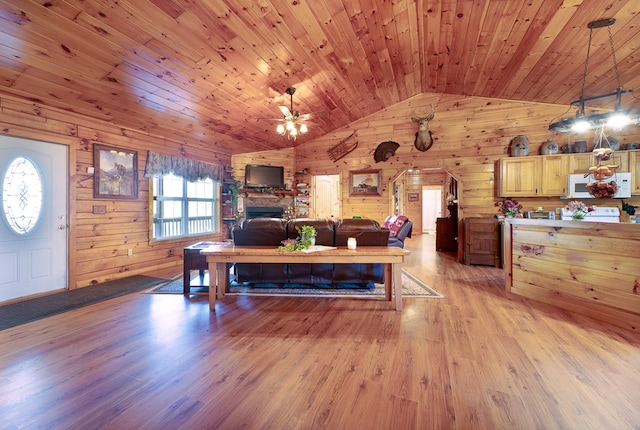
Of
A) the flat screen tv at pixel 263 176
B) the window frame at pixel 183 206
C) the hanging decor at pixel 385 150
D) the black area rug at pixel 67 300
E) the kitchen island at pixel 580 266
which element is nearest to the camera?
the kitchen island at pixel 580 266

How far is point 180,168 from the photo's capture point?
17.8 feet

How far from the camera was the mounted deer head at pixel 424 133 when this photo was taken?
6.22 metres

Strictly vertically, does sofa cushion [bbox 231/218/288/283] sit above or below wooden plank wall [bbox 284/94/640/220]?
below

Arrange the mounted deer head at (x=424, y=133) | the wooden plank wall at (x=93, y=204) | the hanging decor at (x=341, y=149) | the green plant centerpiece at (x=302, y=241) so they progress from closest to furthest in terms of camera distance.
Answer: the green plant centerpiece at (x=302, y=241), the wooden plank wall at (x=93, y=204), the mounted deer head at (x=424, y=133), the hanging decor at (x=341, y=149)

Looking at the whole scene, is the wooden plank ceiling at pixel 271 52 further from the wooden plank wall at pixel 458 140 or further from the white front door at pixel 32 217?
the white front door at pixel 32 217

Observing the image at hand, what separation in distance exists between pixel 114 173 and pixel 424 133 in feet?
19.9

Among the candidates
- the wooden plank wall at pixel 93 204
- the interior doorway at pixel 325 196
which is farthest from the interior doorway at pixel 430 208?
the wooden plank wall at pixel 93 204

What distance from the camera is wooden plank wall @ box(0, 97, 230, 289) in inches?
137

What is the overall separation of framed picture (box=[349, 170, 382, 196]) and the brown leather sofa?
341 cm

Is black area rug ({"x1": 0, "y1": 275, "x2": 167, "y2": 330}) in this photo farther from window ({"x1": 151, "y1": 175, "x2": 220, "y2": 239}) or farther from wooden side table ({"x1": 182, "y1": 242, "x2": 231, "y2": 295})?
window ({"x1": 151, "y1": 175, "x2": 220, "y2": 239})

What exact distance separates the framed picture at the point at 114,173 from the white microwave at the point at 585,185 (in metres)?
7.62

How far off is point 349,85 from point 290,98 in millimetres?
1191

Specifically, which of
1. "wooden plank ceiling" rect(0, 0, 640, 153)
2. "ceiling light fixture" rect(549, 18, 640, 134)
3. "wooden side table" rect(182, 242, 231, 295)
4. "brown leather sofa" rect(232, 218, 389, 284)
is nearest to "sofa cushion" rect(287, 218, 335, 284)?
"brown leather sofa" rect(232, 218, 389, 284)

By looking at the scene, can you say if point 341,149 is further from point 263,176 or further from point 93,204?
point 93,204
